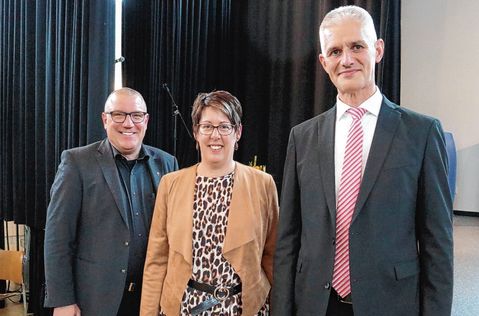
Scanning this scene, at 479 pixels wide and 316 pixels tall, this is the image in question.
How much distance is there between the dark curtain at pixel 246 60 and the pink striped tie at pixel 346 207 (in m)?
2.34

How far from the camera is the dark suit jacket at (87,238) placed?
74.3 inches

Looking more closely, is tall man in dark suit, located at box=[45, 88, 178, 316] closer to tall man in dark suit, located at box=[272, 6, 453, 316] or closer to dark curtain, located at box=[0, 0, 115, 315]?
tall man in dark suit, located at box=[272, 6, 453, 316]

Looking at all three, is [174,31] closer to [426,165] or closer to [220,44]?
[220,44]

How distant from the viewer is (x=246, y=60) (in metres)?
4.44

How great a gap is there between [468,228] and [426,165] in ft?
16.0

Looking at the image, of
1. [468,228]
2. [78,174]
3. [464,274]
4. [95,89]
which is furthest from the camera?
[468,228]

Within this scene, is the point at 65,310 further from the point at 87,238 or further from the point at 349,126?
the point at 349,126

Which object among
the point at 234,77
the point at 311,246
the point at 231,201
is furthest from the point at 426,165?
the point at 234,77

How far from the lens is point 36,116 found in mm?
3387

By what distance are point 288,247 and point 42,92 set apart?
2627mm

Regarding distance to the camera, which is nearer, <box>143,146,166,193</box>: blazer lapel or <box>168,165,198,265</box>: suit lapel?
<box>168,165,198,265</box>: suit lapel

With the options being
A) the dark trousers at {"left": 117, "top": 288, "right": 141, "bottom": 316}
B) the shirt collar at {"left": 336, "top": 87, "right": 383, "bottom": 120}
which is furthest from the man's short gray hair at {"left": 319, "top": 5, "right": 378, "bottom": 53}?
the dark trousers at {"left": 117, "top": 288, "right": 141, "bottom": 316}

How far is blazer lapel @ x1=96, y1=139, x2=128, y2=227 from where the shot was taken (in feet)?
6.25

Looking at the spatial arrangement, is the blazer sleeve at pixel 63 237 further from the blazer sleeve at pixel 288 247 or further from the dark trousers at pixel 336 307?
the dark trousers at pixel 336 307
